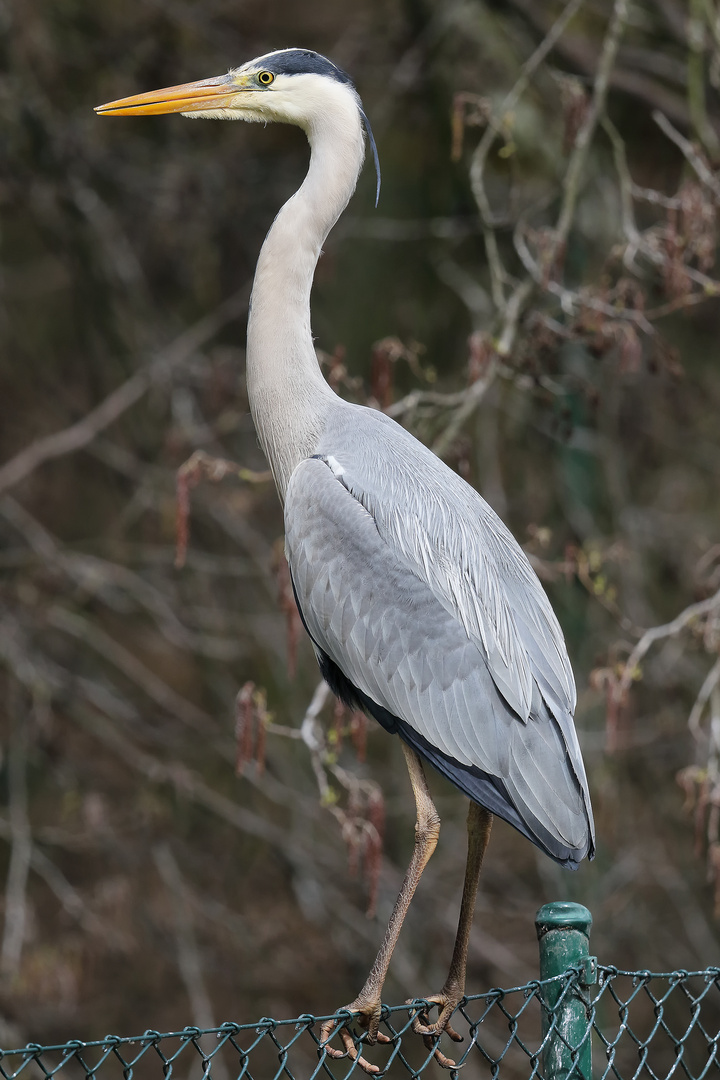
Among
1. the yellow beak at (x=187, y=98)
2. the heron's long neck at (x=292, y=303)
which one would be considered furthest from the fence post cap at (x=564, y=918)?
the yellow beak at (x=187, y=98)

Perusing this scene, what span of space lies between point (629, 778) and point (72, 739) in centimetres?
286

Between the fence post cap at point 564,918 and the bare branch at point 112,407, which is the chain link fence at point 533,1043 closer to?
the fence post cap at point 564,918

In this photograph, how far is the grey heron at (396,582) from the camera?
108 inches

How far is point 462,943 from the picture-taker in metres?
2.84

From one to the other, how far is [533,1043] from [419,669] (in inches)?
155

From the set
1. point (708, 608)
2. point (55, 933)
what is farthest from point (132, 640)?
point (708, 608)

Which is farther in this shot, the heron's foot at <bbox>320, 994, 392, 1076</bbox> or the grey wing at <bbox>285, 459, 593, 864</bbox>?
the grey wing at <bbox>285, 459, 593, 864</bbox>

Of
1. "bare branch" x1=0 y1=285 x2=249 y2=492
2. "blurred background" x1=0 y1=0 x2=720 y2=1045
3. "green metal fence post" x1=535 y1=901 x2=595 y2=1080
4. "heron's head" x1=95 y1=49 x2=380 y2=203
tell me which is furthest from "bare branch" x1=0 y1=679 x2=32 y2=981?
"green metal fence post" x1=535 y1=901 x2=595 y2=1080

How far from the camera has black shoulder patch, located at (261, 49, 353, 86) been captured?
138 inches

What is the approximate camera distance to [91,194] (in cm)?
570

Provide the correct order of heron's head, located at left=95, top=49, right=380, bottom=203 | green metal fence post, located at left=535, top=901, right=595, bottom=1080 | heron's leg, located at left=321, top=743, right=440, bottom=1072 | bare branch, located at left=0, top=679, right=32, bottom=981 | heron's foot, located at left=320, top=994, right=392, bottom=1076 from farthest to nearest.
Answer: bare branch, located at left=0, top=679, right=32, bottom=981, heron's head, located at left=95, top=49, right=380, bottom=203, heron's leg, located at left=321, top=743, right=440, bottom=1072, heron's foot, located at left=320, top=994, right=392, bottom=1076, green metal fence post, located at left=535, top=901, right=595, bottom=1080

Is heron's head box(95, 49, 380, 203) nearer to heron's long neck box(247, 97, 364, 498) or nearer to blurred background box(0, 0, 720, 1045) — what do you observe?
heron's long neck box(247, 97, 364, 498)

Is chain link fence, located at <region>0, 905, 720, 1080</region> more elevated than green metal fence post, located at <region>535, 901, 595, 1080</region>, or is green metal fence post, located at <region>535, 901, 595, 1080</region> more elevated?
A: green metal fence post, located at <region>535, 901, 595, 1080</region>

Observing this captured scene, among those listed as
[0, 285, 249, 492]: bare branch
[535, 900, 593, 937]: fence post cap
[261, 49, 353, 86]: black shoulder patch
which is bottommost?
[535, 900, 593, 937]: fence post cap
